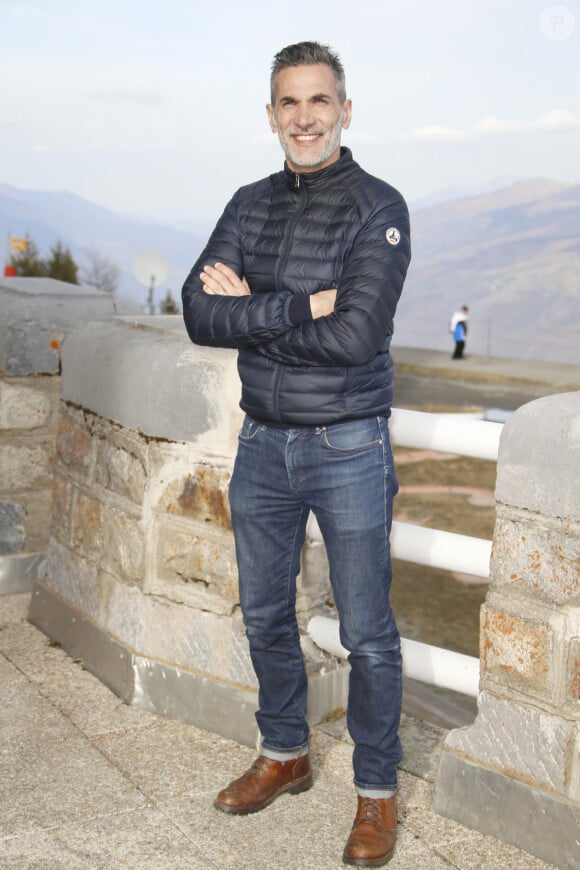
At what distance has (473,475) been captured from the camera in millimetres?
14836

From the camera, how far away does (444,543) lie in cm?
325

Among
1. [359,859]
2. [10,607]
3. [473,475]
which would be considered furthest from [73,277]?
[359,859]

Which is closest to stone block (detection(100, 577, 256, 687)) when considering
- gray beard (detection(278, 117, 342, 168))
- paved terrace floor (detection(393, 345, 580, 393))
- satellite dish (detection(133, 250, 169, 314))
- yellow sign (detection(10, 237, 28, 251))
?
gray beard (detection(278, 117, 342, 168))

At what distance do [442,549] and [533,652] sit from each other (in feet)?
1.52

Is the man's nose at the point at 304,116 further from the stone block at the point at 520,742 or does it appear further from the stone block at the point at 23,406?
the stone block at the point at 23,406

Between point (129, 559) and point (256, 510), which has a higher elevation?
point (256, 510)

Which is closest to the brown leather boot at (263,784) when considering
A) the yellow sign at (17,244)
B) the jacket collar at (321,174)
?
the jacket collar at (321,174)

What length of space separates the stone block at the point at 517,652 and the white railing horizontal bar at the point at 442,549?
16cm

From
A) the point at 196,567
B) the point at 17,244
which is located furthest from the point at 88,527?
the point at 17,244

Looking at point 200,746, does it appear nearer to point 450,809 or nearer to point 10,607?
point 450,809

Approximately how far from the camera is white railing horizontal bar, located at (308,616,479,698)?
3.22 m

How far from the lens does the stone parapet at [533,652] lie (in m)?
2.79

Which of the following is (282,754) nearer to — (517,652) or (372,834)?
(372,834)

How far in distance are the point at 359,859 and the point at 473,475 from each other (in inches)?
481
